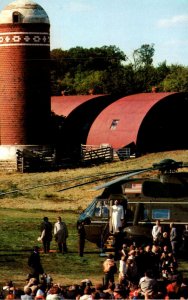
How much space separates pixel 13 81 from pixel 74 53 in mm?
110002

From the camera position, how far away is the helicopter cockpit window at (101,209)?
3491 centimetres

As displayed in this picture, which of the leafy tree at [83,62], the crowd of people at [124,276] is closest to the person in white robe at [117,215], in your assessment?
the crowd of people at [124,276]

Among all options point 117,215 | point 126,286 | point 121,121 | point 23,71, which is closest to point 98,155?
point 121,121

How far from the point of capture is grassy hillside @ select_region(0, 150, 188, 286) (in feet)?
104

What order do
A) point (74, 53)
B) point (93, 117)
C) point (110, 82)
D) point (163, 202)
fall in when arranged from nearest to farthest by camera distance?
point (163, 202), point (93, 117), point (110, 82), point (74, 53)

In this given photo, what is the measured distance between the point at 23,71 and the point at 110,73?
62.8 metres

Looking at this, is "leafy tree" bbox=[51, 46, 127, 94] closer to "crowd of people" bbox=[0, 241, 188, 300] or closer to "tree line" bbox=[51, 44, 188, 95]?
"tree line" bbox=[51, 44, 188, 95]

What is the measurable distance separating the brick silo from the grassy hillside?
4.83m

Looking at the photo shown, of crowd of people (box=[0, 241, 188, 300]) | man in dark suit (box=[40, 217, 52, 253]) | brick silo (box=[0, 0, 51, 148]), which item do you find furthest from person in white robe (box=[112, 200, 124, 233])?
brick silo (box=[0, 0, 51, 148])

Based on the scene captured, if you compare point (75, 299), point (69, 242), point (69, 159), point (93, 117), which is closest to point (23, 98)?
point (69, 159)

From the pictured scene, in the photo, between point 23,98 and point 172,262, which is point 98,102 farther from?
point 172,262

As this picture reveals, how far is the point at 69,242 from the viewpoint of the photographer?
1476 inches

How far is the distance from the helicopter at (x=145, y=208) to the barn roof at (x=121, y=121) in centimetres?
3307

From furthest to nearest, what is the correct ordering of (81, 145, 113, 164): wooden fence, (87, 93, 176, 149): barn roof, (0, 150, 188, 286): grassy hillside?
(87, 93, 176, 149): barn roof, (81, 145, 113, 164): wooden fence, (0, 150, 188, 286): grassy hillside
